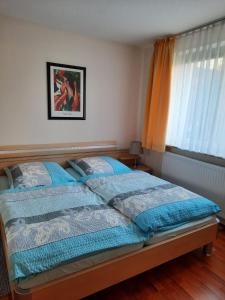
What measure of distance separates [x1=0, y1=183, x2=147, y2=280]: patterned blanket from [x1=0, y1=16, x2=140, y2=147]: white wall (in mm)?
1124

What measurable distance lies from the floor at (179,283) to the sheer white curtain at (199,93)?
4.02ft

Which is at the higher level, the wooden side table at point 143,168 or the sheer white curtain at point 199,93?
the sheer white curtain at point 199,93

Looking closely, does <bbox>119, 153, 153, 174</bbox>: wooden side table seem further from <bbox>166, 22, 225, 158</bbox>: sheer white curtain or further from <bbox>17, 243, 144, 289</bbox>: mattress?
<bbox>17, 243, 144, 289</bbox>: mattress

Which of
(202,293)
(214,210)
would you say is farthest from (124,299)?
(214,210)

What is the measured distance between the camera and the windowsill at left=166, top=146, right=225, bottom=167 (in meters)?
2.59

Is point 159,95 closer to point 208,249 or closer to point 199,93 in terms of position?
point 199,93

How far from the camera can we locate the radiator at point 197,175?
2533 mm

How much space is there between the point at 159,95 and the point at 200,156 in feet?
3.49

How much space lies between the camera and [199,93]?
2.67 m

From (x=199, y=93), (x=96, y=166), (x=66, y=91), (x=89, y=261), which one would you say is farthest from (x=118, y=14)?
(x=89, y=261)

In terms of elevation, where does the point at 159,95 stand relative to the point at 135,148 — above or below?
above

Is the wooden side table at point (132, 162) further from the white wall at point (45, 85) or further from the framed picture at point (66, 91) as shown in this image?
the framed picture at point (66, 91)

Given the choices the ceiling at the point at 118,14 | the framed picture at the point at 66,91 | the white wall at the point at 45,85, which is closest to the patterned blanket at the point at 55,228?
the white wall at the point at 45,85

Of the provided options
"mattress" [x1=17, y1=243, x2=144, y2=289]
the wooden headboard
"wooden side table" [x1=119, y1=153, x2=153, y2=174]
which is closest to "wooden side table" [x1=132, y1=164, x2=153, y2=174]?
"wooden side table" [x1=119, y1=153, x2=153, y2=174]
